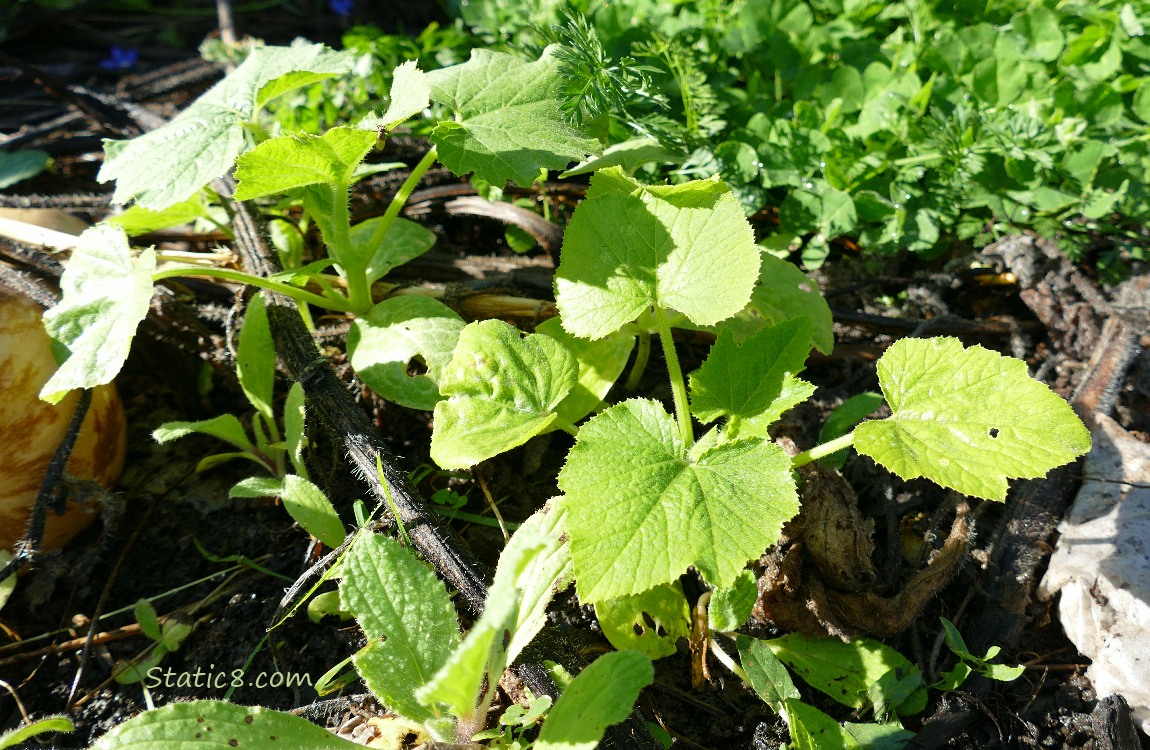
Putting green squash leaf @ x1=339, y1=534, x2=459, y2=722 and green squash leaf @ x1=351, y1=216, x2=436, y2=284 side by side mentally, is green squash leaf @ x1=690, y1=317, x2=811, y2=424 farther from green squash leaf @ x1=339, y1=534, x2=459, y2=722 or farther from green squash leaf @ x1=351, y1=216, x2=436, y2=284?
green squash leaf @ x1=351, y1=216, x2=436, y2=284

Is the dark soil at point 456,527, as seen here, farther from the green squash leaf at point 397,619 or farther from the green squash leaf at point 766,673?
the green squash leaf at point 397,619

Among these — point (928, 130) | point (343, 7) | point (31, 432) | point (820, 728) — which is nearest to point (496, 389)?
point (820, 728)

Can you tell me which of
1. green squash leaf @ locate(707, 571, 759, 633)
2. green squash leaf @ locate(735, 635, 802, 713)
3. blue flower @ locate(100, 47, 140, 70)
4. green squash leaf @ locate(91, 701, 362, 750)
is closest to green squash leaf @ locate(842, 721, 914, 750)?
green squash leaf @ locate(735, 635, 802, 713)

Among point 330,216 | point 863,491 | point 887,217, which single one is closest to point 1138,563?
point 863,491

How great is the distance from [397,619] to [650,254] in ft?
2.82

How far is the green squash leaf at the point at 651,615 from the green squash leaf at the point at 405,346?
59cm

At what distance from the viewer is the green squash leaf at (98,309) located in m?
1.61

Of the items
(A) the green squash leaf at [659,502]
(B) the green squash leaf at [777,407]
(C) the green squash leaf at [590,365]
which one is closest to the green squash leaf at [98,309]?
(C) the green squash leaf at [590,365]

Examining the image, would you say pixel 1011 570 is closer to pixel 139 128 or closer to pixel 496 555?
pixel 496 555

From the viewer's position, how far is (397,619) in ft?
4.57

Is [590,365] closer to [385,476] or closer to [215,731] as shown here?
[385,476]

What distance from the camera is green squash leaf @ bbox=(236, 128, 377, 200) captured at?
1.52m

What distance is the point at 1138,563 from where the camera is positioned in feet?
5.57

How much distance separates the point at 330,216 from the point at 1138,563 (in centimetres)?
199
